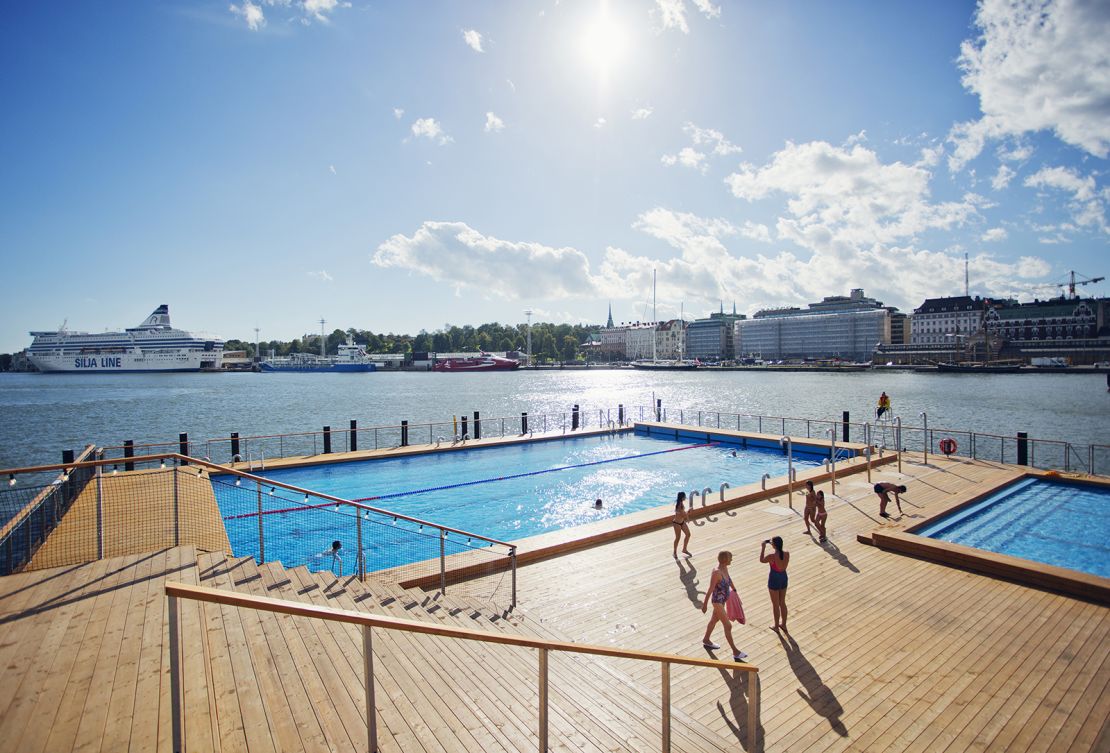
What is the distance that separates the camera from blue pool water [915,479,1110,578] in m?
13.8

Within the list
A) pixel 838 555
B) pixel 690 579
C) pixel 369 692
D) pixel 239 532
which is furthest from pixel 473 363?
pixel 369 692

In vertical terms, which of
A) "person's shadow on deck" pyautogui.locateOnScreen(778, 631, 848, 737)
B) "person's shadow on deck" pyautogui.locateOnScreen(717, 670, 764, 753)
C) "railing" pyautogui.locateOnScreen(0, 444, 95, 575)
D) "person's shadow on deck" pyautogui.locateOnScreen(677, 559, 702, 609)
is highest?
"railing" pyautogui.locateOnScreen(0, 444, 95, 575)

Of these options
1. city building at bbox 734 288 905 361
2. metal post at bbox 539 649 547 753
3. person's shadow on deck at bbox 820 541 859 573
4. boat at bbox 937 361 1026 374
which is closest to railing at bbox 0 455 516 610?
metal post at bbox 539 649 547 753

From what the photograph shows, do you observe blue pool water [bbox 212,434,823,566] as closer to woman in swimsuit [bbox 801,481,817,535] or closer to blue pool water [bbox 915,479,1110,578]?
woman in swimsuit [bbox 801,481,817,535]

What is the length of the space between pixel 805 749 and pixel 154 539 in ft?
32.1

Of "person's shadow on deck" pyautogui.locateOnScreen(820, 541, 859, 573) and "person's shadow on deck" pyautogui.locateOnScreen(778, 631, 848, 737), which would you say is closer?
"person's shadow on deck" pyautogui.locateOnScreen(778, 631, 848, 737)

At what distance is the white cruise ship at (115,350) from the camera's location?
14925 centimetres

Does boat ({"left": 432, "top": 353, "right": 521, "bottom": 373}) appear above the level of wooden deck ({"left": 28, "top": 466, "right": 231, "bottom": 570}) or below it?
above

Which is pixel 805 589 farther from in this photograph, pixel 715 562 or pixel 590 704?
pixel 590 704

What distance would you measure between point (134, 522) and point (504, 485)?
501 inches

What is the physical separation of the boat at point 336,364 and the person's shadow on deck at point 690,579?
169m

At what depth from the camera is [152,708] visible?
4.07m

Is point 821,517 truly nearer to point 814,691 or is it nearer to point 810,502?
point 810,502

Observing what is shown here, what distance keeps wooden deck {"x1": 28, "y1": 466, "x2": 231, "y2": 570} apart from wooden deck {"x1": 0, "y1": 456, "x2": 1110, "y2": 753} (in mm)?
1726
